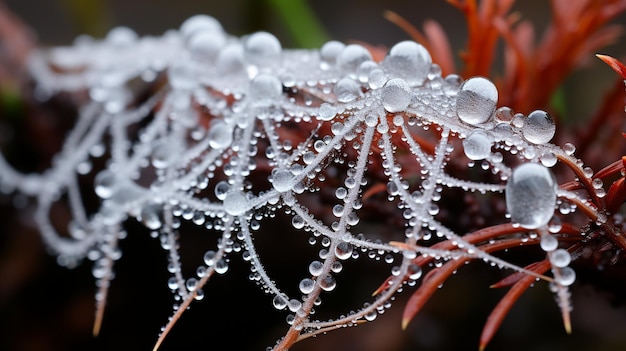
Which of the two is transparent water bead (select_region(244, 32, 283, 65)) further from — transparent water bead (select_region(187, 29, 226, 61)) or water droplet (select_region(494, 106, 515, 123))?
water droplet (select_region(494, 106, 515, 123))

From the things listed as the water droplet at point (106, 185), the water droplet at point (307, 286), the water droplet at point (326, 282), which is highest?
the water droplet at point (326, 282)

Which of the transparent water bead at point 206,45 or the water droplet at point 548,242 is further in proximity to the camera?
the transparent water bead at point 206,45

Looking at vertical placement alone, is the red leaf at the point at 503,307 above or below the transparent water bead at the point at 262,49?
below

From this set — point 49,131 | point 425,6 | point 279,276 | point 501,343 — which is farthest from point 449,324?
point 425,6

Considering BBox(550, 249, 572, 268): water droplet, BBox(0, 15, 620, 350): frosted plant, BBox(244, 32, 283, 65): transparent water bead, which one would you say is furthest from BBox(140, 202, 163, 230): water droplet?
BBox(550, 249, 572, 268): water droplet

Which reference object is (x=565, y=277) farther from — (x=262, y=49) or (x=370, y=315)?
(x=262, y=49)

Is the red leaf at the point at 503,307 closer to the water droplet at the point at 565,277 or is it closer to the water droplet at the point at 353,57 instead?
the water droplet at the point at 565,277

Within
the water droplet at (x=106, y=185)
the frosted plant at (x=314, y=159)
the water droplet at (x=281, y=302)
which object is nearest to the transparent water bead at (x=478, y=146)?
the frosted plant at (x=314, y=159)

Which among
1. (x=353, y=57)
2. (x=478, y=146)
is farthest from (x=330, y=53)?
(x=478, y=146)

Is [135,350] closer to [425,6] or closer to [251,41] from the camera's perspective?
[251,41]
